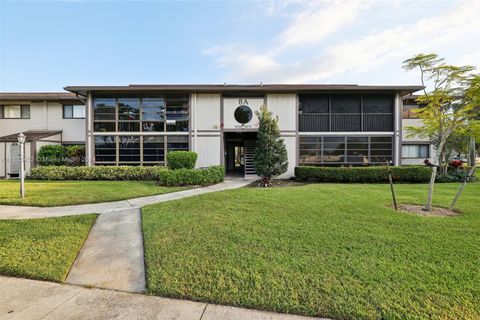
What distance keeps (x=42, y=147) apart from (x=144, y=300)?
1629 centimetres

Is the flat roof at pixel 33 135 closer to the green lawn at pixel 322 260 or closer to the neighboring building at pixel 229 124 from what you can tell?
the neighboring building at pixel 229 124

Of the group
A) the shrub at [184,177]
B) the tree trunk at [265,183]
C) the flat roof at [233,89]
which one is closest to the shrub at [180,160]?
the shrub at [184,177]

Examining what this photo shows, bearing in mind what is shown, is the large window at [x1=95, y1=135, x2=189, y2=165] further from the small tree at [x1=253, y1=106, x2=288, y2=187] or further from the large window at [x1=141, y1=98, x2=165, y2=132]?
the small tree at [x1=253, y1=106, x2=288, y2=187]

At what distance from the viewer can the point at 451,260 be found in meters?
3.73

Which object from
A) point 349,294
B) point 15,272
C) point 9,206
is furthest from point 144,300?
point 9,206

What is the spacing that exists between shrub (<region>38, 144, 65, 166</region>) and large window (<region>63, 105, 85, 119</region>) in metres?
2.91

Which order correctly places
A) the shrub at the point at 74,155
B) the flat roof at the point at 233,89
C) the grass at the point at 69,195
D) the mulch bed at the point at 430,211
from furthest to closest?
the shrub at the point at 74,155 < the flat roof at the point at 233,89 < the grass at the point at 69,195 < the mulch bed at the point at 430,211

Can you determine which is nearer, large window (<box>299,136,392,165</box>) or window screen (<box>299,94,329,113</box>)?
large window (<box>299,136,392,165</box>)

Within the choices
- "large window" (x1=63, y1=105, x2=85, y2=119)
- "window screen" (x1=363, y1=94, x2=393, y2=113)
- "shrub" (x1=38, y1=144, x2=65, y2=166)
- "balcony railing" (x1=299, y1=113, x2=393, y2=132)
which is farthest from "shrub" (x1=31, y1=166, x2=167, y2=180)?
"window screen" (x1=363, y1=94, x2=393, y2=113)

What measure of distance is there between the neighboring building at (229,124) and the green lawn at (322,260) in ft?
29.6

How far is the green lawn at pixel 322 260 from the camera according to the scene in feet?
9.30

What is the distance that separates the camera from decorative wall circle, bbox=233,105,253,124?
1522cm

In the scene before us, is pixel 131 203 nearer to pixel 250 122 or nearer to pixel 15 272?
pixel 15 272

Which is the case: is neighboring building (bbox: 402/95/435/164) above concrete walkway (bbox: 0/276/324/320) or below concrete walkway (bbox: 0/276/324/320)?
above
